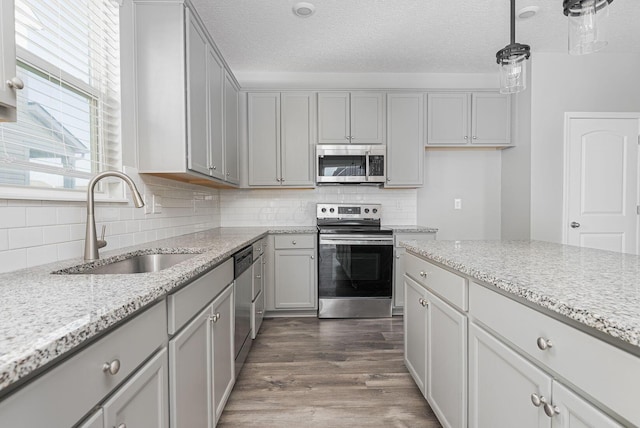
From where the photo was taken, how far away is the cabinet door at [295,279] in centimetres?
329

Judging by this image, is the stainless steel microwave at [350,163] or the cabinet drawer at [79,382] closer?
the cabinet drawer at [79,382]

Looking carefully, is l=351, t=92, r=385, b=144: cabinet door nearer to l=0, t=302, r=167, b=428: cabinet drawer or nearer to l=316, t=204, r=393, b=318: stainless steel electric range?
l=316, t=204, r=393, b=318: stainless steel electric range

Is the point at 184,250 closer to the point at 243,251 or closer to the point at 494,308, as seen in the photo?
the point at 243,251

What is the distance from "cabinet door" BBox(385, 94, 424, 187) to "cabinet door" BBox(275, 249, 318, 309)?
4.02ft

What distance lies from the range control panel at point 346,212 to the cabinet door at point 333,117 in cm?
71

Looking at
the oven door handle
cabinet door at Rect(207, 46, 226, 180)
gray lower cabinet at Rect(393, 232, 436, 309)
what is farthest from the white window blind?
gray lower cabinet at Rect(393, 232, 436, 309)

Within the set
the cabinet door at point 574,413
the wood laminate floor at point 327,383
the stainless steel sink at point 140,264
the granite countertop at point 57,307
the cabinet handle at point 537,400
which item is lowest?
the wood laminate floor at point 327,383

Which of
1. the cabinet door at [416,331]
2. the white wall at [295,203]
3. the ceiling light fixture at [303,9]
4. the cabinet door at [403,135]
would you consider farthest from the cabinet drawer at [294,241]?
the ceiling light fixture at [303,9]

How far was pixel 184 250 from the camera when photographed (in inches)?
71.4

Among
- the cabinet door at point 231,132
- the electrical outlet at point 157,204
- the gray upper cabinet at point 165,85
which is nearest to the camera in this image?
the gray upper cabinet at point 165,85

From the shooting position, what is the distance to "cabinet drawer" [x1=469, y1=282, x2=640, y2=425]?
64 centimetres

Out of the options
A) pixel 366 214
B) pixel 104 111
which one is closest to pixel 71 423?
pixel 104 111

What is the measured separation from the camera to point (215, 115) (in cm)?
252

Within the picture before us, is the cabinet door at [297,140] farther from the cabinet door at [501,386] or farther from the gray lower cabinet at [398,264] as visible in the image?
the cabinet door at [501,386]
